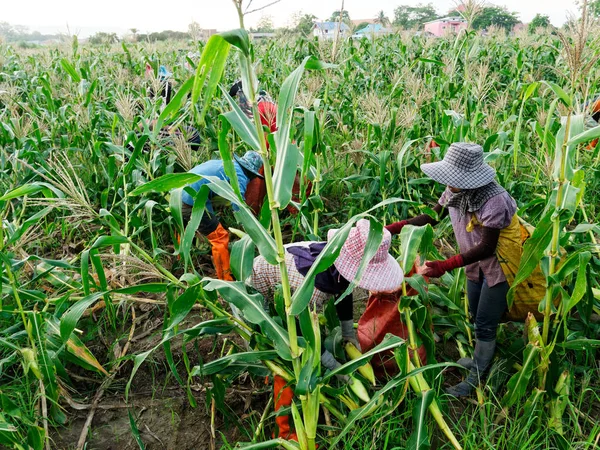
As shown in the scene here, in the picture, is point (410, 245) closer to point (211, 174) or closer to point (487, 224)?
point (487, 224)

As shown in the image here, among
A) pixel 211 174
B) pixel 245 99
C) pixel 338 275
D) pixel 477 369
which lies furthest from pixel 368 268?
pixel 245 99

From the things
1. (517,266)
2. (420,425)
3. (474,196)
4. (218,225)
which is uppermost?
(474,196)

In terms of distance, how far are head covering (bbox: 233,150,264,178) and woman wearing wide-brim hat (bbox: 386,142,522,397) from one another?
4.73 ft

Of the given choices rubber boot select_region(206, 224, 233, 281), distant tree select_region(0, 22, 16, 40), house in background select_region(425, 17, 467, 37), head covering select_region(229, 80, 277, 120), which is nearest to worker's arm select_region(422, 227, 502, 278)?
rubber boot select_region(206, 224, 233, 281)

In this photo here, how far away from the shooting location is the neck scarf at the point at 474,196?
2.46 m

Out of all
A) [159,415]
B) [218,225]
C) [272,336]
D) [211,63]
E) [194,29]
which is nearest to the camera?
[211,63]

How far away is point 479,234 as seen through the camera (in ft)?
8.55

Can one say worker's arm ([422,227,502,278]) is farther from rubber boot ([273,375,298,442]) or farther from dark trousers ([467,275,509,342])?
rubber boot ([273,375,298,442])

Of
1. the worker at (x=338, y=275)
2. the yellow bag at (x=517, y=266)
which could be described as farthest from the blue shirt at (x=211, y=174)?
the yellow bag at (x=517, y=266)

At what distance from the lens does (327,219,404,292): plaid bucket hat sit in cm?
233

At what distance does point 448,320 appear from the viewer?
10.00 ft

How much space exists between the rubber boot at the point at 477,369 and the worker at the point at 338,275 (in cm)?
58

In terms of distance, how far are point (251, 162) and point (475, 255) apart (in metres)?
1.86

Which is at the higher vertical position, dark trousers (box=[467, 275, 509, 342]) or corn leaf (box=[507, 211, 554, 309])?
corn leaf (box=[507, 211, 554, 309])
